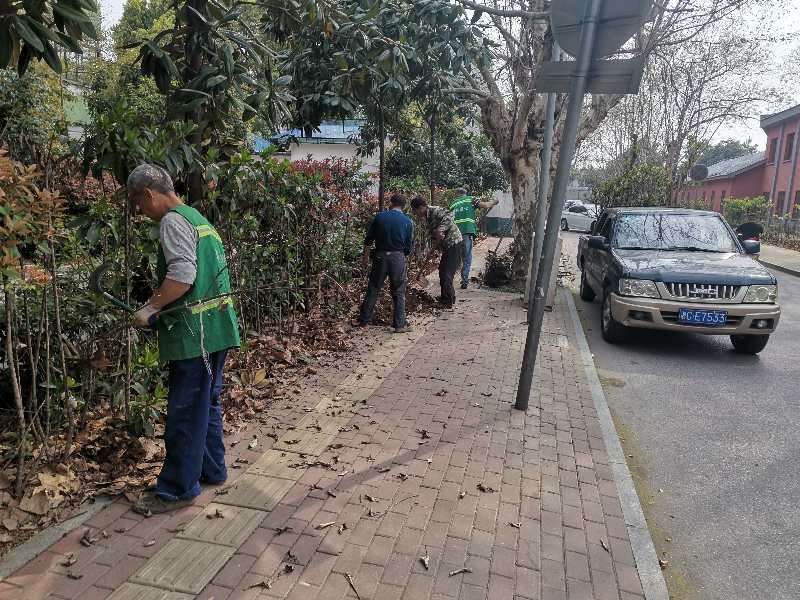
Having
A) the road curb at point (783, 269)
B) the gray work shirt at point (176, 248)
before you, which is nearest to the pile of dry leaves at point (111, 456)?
the gray work shirt at point (176, 248)

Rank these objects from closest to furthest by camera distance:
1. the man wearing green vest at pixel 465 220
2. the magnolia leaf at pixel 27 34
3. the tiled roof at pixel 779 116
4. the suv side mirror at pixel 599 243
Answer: the magnolia leaf at pixel 27 34, the suv side mirror at pixel 599 243, the man wearing green vest at pixel 465 220, the tiled roof at pixel 779 116

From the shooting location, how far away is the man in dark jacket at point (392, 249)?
7496mm

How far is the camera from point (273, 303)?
250 inches

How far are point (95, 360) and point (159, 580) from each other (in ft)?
4.86

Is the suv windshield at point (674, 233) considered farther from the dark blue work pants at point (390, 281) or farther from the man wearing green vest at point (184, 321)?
the man wearing green vest at point (184, 321)

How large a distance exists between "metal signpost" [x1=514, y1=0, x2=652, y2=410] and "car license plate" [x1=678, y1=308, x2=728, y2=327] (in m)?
3.15

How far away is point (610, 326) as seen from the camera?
794 cm

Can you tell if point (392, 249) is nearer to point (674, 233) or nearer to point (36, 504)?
point (674, 233)

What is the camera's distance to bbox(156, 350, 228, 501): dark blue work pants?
10.7ft

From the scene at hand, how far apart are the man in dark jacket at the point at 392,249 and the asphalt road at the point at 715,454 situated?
272 centimetres

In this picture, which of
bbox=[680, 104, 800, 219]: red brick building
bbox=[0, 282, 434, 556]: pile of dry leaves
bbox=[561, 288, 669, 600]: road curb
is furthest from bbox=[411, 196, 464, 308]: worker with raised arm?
bbox=[680, 104, 800, 219]: red brick building

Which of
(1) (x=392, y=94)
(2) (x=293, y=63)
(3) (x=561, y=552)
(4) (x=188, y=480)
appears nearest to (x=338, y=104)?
(1) (x=392, y=94)

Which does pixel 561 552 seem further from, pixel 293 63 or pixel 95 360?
pixel 293 63

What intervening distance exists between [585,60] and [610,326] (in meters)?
4.25
